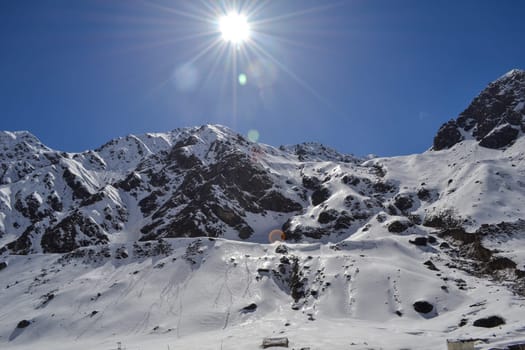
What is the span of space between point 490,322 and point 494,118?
128166 millimetres

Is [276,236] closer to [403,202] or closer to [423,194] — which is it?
[403,202]

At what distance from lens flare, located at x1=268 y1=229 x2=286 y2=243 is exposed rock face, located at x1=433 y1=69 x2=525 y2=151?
79752 millimetres

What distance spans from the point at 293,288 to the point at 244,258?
14198mm

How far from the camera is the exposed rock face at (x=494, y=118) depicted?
125438mm

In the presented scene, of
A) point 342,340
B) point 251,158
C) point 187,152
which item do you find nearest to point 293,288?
point 342,340

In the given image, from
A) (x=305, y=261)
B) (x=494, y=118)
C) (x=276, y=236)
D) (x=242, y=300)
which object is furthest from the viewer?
(x=494, y=118)

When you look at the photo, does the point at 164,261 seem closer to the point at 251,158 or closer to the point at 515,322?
the point at 515,322

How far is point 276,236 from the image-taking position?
114 m

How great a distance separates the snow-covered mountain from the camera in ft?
154

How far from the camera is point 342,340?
3769cm

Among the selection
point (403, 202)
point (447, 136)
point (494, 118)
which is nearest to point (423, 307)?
point (403, 202)

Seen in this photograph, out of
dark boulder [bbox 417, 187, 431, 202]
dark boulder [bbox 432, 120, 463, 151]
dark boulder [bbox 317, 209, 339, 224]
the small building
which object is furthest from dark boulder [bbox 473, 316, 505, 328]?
dark boulder [bbox 432, 120, 463, 151]

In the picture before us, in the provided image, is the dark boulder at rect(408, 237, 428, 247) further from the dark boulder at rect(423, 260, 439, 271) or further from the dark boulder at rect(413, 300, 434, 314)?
the dark boulder at rect(413, 300, 434, 314)

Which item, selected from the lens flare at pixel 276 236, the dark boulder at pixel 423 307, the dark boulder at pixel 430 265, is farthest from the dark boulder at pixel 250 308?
the lens flare at pixel 276 236
